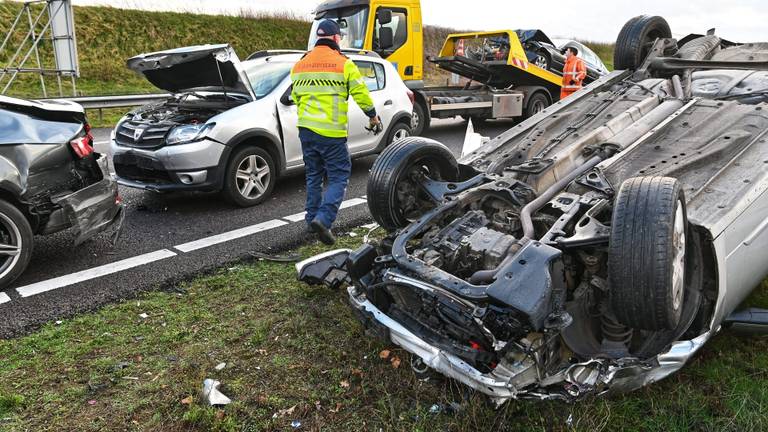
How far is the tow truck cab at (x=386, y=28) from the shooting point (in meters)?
9.89

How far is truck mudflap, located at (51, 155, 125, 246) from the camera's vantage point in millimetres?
4121

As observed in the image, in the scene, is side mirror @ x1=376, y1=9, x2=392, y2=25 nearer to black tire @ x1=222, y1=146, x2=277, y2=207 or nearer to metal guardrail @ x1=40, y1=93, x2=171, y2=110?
metal guardrail @ x1=40, y1=93, x2=171, y2=110

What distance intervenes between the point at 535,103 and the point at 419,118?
3.12 meters

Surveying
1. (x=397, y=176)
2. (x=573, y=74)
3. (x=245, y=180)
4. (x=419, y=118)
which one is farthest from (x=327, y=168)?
(x=573, y=74)

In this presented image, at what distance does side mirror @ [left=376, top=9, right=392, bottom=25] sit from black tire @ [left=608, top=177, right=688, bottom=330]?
8104 mm

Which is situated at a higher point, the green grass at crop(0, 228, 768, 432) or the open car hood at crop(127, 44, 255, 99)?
the open car hood at crop(127, 44, 255, 99)

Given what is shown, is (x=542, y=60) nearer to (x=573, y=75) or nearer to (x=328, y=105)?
(x=573, y=75)

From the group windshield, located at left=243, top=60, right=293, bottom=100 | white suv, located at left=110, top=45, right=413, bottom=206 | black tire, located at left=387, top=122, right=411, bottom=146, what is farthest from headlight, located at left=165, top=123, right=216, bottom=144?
black tire, located at left=387, top=122, right=411, bottom=146

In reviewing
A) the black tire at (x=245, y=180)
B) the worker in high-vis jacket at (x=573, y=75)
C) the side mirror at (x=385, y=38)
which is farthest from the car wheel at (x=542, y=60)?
the black tire at (x=245, y=180)

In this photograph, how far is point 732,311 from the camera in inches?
118

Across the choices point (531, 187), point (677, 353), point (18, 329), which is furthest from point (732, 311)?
point (18, 329)

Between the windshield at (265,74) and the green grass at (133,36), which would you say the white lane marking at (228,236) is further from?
the green grass at (133,36)

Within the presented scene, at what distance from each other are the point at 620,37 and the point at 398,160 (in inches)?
118

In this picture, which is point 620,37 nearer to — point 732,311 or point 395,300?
point 732,311
